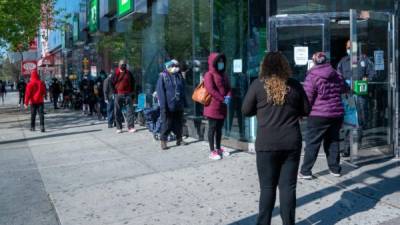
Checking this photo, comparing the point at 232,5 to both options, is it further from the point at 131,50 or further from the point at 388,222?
the point at 131,50

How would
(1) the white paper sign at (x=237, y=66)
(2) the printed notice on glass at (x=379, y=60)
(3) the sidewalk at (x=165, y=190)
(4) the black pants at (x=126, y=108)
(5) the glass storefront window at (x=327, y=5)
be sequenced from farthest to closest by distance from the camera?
(4) the black pants at (x=126, y=108) → (1) the white paper sign at (x=237, y=66) → (5) the glass storefront window at (x=327, y=5) → (2) the printed notice on glass at (x=379, y=60) → (3) the sidewalk at (x=165, y=190)

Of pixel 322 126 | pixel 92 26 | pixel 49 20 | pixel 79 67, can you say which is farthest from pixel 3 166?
pixel 79 67

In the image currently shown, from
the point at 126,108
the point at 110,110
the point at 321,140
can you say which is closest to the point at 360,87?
the point at 321,140

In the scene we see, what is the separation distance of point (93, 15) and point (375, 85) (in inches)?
578

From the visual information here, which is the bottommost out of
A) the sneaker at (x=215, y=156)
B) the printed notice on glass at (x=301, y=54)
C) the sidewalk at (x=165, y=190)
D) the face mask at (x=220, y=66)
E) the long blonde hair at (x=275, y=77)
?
the sidewalk at (x=165, y=190)

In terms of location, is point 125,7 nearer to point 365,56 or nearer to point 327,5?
point 327,5

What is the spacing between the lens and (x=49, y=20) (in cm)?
2525

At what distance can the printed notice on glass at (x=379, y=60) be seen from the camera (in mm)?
9000

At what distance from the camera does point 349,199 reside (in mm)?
6422

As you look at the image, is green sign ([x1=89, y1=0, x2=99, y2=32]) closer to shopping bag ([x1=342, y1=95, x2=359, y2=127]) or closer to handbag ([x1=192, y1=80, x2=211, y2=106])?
handbag ([x1=192, y1=80, x2=211, y2=106])

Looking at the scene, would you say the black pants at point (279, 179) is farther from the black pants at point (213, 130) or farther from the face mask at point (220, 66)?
the face mask at point (220, 66)

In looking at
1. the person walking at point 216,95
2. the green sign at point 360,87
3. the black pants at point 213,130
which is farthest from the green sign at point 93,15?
the green sign at point 360,87

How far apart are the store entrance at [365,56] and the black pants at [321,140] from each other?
3.73ft

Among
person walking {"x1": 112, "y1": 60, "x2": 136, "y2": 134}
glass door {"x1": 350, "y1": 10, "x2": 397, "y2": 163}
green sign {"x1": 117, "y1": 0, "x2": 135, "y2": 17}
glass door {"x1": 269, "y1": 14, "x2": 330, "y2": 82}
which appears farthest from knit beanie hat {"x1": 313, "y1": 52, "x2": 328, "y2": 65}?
green sign {"x1": 117, "y1": 0, "x2": 135, "y2": 17}
